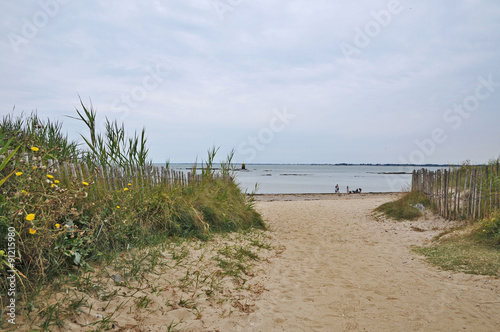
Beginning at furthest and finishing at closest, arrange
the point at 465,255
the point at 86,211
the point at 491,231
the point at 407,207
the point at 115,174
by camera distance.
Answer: the point at 407,207
the point at 491,231
the point at 465,255
the point at 115,174
the point at 86,211

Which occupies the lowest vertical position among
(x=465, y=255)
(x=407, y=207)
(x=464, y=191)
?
(x=465, y=255)

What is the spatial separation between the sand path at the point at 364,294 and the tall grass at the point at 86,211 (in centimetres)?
159

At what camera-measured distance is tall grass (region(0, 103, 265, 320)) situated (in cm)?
298

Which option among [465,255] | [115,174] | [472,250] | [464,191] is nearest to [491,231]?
[472,250]

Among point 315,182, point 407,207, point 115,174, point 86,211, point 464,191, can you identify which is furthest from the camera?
point 315,182

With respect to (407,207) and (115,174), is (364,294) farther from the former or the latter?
(407,207)

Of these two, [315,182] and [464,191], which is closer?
[464,191]

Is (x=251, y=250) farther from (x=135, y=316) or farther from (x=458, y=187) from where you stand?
(x=458, y=187)

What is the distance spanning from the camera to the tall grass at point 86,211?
2.98 meters

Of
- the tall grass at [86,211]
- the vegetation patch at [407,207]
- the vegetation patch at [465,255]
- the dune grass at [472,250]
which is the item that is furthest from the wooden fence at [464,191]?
the tall grass at [86,211]

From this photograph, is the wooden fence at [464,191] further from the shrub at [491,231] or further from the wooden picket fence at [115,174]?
the wooden picket fence at [115,174]

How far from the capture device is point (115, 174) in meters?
5.52

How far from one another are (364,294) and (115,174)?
4.17 m

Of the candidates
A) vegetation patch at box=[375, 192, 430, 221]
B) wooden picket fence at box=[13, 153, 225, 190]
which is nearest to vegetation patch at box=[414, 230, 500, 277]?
vegetation patch at box=[375, 192, 430, 221]
